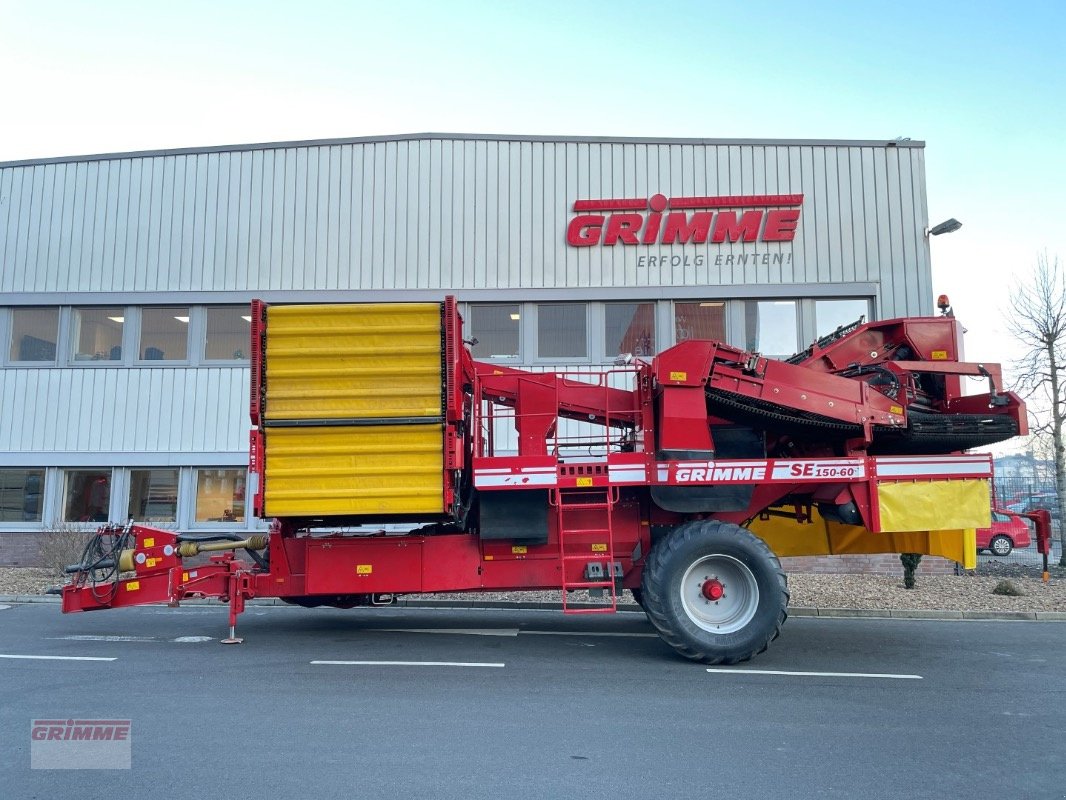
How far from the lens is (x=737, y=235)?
594 inches

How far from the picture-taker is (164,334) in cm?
1547

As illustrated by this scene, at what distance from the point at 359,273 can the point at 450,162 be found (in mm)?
2861

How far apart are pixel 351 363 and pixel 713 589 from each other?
4065 millimetres

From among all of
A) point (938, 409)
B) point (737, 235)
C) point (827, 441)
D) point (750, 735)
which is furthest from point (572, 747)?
point (737, 235)

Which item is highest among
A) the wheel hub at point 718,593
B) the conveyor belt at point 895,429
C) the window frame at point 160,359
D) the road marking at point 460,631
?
the window frame at point 160,359

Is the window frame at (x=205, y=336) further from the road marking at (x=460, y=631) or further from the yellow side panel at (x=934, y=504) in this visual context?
the yellow side panel at (x=934, y=504)

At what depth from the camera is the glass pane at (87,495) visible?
15.2 metres

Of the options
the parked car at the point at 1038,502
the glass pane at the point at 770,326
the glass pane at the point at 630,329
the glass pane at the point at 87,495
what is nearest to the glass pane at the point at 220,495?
the glass pane at the point at 87,495

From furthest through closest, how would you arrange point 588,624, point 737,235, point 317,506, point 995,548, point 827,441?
point 995,548 < point 737,235 < point 588,624 < point 827,441 < point 317,506

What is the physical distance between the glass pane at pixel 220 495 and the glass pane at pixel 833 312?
11631 millimetres

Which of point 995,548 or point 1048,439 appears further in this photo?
point 995,548

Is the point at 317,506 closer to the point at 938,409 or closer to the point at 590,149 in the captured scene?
the point at 938,409

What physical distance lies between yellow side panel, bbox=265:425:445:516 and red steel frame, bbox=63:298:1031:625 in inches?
5.8

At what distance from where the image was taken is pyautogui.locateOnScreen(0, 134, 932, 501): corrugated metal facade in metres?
15.0
